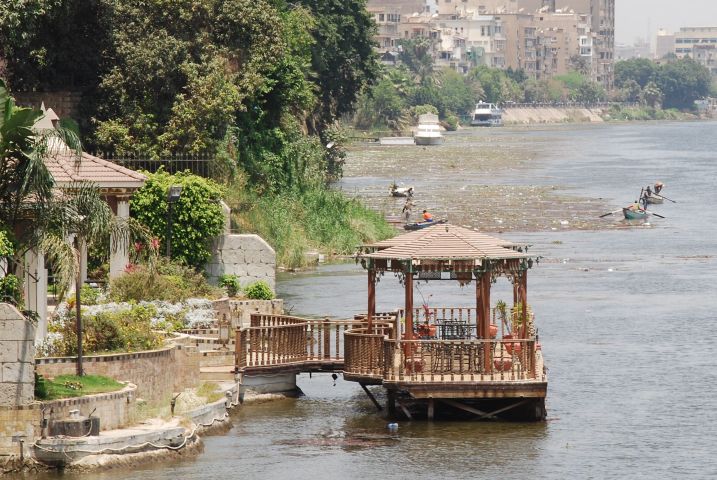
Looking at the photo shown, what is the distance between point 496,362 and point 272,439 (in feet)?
14.8

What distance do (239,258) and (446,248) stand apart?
12908 millimetres

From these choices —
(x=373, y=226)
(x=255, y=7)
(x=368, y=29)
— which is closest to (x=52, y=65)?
(x=255, y=7)

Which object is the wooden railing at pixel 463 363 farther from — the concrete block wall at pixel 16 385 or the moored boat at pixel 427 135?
→ the moored boat at pixel 427 135

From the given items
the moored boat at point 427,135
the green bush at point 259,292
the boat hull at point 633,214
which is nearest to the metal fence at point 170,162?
the green bush at point 259,292

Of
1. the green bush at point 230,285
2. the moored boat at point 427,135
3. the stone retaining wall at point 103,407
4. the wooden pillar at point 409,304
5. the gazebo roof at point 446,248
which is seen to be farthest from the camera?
the moored boat at point 427,135

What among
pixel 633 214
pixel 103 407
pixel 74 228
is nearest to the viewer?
pixel 103 407

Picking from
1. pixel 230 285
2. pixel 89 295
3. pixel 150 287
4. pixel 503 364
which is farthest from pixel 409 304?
pixel 230 285

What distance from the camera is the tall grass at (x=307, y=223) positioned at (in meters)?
53.6

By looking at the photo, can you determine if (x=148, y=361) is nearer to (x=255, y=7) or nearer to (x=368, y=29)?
(x=255, y=7)

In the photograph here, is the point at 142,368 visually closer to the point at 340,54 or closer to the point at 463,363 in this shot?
the point at 463,363

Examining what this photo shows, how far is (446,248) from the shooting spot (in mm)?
31750

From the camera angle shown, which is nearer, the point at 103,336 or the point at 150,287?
the point at 103,336

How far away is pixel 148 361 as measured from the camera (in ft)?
97.1

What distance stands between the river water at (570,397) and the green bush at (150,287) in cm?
346
